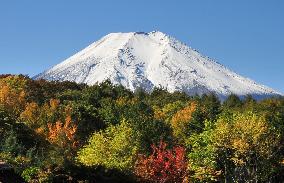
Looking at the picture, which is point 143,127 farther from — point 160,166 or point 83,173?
point 83,173

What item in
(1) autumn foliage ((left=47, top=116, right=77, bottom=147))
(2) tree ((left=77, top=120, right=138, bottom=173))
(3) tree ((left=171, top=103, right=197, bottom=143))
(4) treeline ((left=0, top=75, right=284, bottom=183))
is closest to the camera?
(4) treeline ((left=0, top=75, right=284, bottom=183))

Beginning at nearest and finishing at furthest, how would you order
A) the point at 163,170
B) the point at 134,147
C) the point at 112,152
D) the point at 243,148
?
the point at 163,170 → the point at 112,152 → the point at 134,147 → the point at 243,148

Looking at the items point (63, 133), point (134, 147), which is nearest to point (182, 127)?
point (63, 133)

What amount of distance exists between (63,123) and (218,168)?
3285cm

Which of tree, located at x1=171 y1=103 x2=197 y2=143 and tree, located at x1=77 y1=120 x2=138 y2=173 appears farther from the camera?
tree, located at x1=171 y1=103 x2=197 y2=143

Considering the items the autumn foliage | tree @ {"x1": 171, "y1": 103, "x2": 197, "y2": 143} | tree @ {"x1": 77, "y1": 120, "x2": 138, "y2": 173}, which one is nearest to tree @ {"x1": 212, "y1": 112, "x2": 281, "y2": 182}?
tree @ {"x1": 77, "y1": 120, "x2": 138, "y2": 173}

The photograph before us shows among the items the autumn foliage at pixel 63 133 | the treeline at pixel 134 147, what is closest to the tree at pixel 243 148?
the treeline at pixel 134 147

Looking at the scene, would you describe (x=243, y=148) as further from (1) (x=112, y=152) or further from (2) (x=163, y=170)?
(1) (x=112, y=152)

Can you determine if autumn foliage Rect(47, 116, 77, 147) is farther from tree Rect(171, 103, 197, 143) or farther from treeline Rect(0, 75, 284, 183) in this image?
tree Rect(171, 103, 197, 143)

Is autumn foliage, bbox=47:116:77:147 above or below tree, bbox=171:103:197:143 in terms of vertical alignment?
below

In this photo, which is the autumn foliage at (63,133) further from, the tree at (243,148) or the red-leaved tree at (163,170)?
the tree at (243,148)

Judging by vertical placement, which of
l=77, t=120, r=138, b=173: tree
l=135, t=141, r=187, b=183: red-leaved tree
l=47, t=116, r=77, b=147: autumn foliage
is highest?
l=47, t=116, r=77, b=147: autumn foliage

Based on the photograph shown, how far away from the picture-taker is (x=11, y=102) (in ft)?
309

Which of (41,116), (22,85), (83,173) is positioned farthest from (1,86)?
(83,173)
